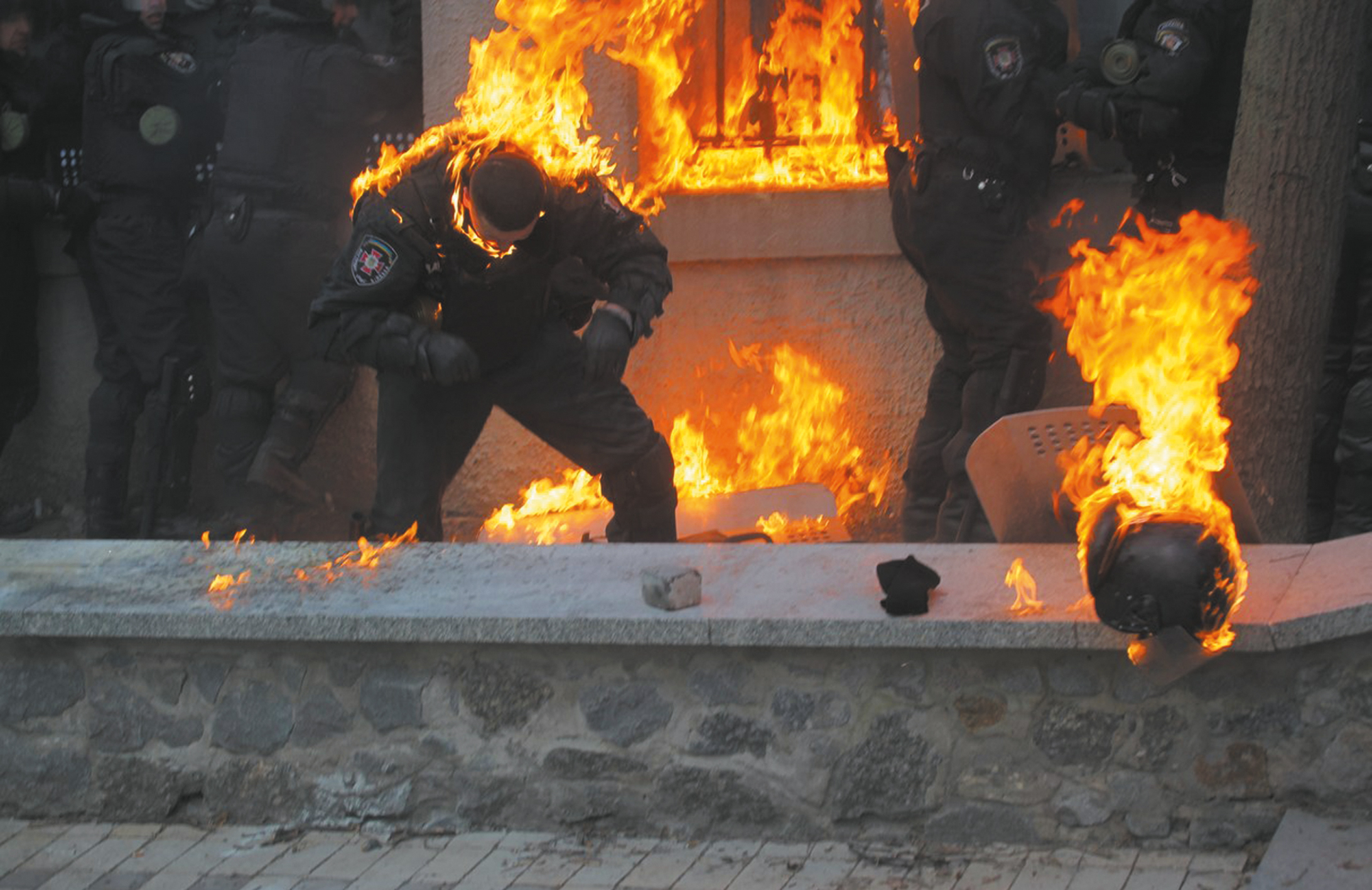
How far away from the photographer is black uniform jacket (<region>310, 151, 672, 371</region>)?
5.43 meters

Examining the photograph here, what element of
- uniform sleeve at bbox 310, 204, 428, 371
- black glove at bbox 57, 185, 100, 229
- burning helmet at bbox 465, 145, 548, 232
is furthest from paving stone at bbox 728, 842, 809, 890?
black glove at bbox 57, 185, 100, 229

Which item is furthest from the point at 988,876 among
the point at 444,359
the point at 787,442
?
the point at 787,442

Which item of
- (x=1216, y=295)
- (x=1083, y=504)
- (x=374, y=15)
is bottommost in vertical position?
(x=1083, y=504)

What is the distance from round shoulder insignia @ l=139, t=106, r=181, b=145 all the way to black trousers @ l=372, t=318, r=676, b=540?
265 cm

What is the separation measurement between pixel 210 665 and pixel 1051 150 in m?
3.86

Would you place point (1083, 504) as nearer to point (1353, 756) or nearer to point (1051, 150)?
point (1353, 756)

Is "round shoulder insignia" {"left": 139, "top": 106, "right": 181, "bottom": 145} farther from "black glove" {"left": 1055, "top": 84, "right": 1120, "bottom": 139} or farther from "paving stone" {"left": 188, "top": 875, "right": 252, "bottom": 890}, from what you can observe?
"paving stone" {"left": 188, "top": 875, "right": 252, "bottom": 890}

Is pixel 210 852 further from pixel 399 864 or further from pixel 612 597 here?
pixel 612 597

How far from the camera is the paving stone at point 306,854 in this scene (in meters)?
4.30

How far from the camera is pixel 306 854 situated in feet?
14.5

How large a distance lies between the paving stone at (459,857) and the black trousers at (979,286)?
2.73 m

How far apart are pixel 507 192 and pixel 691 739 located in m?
1.92

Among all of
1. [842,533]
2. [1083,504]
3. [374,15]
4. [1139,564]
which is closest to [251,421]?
[374,15]

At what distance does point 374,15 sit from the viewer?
7.66m
